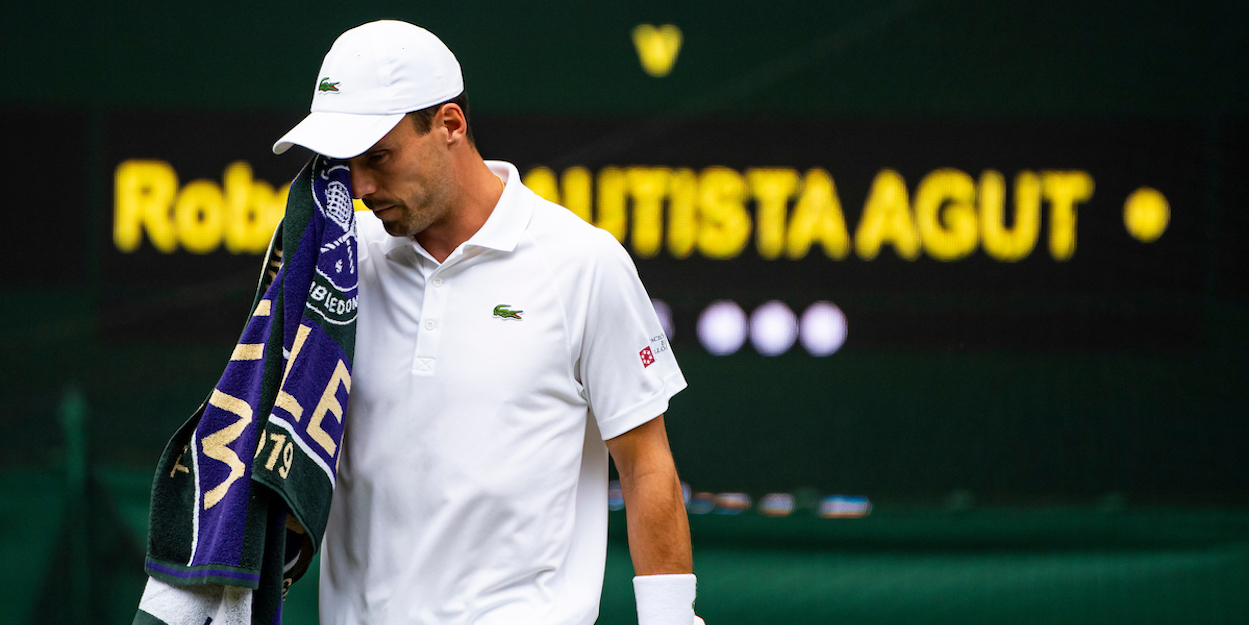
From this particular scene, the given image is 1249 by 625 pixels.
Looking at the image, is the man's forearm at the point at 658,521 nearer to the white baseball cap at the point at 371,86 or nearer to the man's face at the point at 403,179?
the man's face at the point at 403,179

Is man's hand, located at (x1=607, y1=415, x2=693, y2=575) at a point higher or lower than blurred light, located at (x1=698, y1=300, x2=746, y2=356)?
lower

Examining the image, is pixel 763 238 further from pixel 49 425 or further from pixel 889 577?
pixel 49 425

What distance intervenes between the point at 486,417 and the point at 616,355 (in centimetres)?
20

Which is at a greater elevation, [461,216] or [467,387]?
[461,216]

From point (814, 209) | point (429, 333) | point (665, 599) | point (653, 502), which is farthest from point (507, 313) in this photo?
point (814, 209)

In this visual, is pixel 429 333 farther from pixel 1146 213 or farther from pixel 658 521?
pixel 1146 213

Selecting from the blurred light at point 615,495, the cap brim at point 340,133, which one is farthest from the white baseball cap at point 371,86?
the blurred light at point 615,495

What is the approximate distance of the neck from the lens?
5.90ft

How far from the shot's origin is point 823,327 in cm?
470

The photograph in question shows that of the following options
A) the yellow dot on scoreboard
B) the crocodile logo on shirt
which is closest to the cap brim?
the crocodile logo on shirt

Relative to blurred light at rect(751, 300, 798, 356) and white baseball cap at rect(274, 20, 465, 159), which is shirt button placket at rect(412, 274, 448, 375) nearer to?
white baseball cap at rect(274, 20, 465, 159)

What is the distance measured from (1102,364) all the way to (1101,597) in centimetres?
221

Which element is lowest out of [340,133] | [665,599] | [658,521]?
[665,599]

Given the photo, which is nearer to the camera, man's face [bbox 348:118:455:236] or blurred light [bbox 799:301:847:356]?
man's face [bbox 348:118:455:236]
